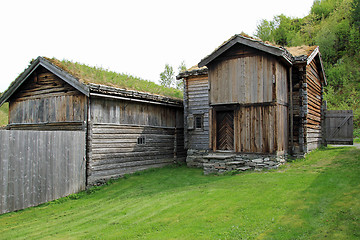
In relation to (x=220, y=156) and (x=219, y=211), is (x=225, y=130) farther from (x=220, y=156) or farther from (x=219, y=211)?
(x=219, y=211)

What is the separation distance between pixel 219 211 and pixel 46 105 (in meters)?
11.2

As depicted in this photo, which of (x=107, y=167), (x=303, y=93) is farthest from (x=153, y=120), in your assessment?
(x=303, y=93)

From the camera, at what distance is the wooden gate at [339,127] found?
19375mm

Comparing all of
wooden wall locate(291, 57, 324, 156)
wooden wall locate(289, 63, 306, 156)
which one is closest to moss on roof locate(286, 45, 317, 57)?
wooden wall locate(291, 57, 324, 156)

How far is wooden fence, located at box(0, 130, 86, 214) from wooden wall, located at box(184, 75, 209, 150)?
25.2 feet

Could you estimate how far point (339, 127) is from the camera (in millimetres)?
19797

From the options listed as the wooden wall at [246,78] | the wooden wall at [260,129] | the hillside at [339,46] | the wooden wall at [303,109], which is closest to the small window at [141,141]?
the wooden wall at [246,78]

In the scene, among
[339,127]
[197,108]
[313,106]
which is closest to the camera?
[313,106]

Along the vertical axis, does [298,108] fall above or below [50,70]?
below

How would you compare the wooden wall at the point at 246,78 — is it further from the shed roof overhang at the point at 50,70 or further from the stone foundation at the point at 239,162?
the shed roof overhang at the point at 50,70

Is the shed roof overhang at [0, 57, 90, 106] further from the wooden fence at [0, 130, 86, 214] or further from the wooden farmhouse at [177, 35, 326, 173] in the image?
the wooden farmhouse at [177, 35, 326, 173]

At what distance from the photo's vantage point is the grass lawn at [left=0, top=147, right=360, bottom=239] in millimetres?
6105

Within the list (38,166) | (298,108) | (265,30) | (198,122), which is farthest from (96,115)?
(265,30)

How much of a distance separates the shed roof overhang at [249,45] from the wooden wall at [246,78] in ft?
1.23
